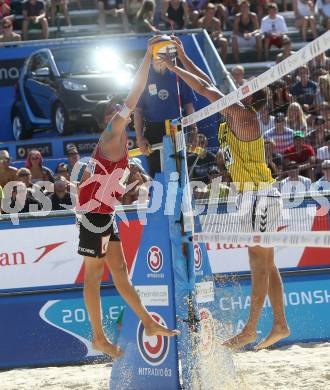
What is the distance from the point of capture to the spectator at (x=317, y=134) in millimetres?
8578

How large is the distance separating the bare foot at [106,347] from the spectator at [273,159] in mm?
2171

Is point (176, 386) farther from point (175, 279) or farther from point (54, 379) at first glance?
point (54, 379)

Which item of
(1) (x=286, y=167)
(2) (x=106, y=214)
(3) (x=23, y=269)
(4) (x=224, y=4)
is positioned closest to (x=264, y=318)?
(1) (x=286, y=167)

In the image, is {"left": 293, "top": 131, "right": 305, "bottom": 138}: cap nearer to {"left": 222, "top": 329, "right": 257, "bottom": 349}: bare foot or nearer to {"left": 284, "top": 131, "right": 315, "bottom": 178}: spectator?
{"left": 284, "top": 131, "right": 315, "bottom": 178}: spectator

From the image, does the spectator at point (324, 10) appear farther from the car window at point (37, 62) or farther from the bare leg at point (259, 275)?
the bare leg at point (259, 275)

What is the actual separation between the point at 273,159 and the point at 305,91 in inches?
78.0

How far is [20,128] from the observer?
617 inches

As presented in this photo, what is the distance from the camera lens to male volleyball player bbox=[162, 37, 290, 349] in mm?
6800

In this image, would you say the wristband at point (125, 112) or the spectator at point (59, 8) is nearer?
the wristband at point (125, 112)

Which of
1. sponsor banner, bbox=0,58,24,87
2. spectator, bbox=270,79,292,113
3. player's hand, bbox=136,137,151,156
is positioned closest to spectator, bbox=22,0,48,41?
sponsor banner, bbox=0,58,24,87

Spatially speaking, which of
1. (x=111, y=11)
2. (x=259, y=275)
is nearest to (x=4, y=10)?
(x=111, y=11)

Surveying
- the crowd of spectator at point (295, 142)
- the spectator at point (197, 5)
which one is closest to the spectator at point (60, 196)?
the crowd of spectator at point (295, 142)

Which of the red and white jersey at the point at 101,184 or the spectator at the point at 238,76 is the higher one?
the red and white jersey at the point at 101,184

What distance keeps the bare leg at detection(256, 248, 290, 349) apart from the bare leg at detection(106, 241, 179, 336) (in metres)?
0.87
